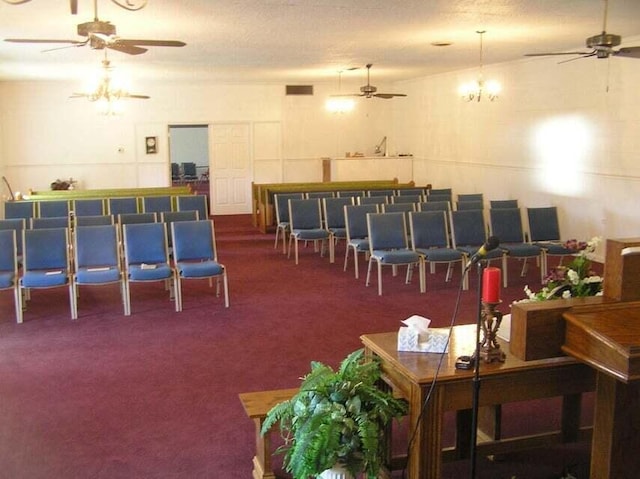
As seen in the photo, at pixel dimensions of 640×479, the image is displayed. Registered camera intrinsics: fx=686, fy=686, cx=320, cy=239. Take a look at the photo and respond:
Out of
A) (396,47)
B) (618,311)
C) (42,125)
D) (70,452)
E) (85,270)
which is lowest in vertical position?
(70,452)

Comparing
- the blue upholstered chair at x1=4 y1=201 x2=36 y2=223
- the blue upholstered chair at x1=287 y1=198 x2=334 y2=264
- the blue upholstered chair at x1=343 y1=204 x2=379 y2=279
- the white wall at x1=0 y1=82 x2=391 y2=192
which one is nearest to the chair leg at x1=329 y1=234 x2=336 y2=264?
the blue upholstered chair at x1=287 y1=198 x2=334 y2=264

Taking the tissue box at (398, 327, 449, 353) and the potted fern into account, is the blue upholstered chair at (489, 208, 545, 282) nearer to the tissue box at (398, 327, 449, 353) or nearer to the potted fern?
the tissue box at (398, 327, 449, 353)

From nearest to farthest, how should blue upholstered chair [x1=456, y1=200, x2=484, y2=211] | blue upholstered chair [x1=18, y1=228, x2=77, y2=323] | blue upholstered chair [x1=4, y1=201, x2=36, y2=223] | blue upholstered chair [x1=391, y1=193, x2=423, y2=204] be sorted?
blue upholstered chair [x1=18, y1=228, x2=77, y2=323] → blue upholstered chair [x1=4, y1=201, x2=36, y2=223] → blue upholstered chair [x1=456, y1=200, x2=484, y2=211] → blue upholstered chair [x1=391, y1=193, x2=423, y2=204]

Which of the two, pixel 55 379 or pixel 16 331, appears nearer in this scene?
pixel 55 379

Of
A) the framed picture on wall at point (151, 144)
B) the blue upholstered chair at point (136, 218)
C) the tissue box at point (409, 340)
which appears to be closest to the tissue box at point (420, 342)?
the tissue box at point (409, 340)

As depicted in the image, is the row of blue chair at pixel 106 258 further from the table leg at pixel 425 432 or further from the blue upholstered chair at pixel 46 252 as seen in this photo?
the table leg at pixel 425 432

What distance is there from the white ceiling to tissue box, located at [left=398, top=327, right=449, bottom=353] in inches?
149

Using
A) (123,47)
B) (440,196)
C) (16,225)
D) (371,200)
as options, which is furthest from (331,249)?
(123,47)

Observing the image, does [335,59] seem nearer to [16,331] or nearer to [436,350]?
[16,331]

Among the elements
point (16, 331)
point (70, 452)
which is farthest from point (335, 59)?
point (70, 452)

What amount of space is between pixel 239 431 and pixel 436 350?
1567 mm

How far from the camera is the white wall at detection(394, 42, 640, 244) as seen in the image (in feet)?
28.3

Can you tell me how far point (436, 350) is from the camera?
3.00 m

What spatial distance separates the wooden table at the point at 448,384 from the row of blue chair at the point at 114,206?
6343 millimetres
